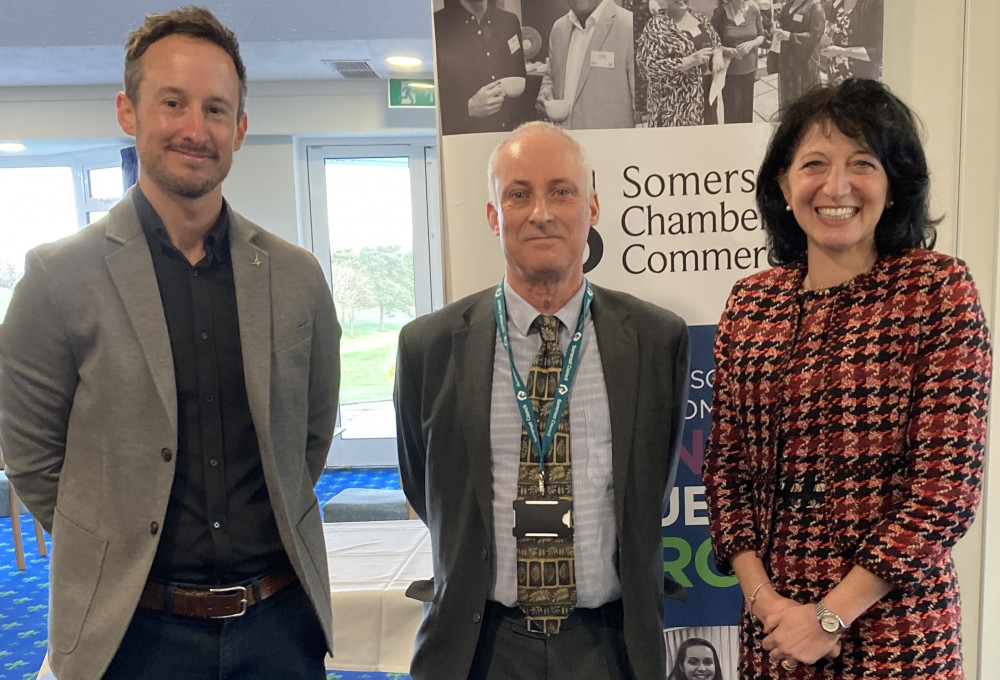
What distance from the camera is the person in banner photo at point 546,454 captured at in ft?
5.32

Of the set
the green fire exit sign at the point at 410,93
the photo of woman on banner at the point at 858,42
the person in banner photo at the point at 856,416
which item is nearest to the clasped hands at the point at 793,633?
the person in banner photo at the point at 856,416

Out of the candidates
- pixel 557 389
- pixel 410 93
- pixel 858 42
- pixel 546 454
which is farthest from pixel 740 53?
pixel 410 93

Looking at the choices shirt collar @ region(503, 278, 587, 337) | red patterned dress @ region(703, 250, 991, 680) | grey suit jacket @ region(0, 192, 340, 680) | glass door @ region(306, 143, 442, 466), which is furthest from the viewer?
glass door @ region(306, 143, 442, 466)

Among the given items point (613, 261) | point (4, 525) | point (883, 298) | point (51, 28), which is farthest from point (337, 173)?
point (883, 298)

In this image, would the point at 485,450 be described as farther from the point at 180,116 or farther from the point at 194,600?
the point at 180,116

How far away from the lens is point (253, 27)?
17.8ft

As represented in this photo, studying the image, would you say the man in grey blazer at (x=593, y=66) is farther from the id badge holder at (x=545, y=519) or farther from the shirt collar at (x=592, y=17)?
the id badge holder at (x=545, y=519)

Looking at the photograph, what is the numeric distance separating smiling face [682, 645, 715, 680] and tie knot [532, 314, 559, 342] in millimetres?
1344

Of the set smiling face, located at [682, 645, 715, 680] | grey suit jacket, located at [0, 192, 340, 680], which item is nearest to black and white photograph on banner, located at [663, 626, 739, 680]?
smiling face, located at [682, 645, 715, 680]

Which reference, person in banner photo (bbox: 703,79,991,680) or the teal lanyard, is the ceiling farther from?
person in banner photo (bbox: 703,79,991,680)

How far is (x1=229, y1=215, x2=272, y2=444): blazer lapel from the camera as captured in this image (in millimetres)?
1566

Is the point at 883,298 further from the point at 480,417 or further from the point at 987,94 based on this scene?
the point at 987,94

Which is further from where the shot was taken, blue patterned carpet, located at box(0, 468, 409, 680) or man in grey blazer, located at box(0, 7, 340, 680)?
blue patterned carpet, located at box(0, 468, 409, 680)

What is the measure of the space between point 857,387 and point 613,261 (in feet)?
3.57
